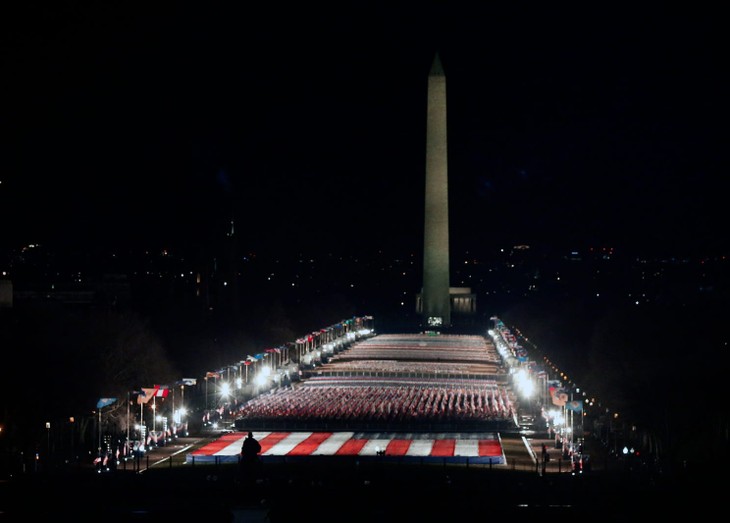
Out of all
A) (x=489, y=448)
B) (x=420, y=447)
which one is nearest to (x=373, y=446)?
(x=420, y=447)

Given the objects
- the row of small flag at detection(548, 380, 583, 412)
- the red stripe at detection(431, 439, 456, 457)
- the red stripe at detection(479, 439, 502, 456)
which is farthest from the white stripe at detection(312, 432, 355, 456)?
the row of small flag at detection(548, 380, 583, 412)

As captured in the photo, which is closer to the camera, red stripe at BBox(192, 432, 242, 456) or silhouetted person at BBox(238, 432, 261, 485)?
silhouetted person at BBox(238, 432, 261, 485)

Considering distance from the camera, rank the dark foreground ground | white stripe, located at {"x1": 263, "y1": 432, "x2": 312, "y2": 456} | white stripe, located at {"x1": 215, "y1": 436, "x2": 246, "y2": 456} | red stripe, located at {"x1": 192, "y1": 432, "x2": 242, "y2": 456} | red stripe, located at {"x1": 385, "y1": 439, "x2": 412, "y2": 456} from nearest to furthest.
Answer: the dark foreground ground, white stripe, located at {"x1": 215, "y1": 436, "x2": 246, "y2": 456}, red stripe, located at {"x1": 385, "y1": 439, "x2": 412, "y2": 456}, white stripe, located at {"x1": 263, "y1": 432, "x2": 312, "y2": 456}, red stripe, located at {"x1": 192, "y1": 432, "x2": 242, "y2": 456}

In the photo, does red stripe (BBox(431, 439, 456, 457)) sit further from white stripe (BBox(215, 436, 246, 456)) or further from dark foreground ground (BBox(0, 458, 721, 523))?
dark foreground ground (BBox(0, 458, 721, 523))

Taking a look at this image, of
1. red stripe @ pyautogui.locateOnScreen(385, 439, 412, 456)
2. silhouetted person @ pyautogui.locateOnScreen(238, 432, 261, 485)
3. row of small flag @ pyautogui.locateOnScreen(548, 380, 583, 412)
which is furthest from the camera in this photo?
row of small flag @ pyautogui.locateOnScreen(548, 380, 583, 412)

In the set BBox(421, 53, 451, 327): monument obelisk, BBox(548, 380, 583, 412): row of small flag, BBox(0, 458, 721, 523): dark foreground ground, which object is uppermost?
BBox(421, 53, 451, 327): monument obelisk

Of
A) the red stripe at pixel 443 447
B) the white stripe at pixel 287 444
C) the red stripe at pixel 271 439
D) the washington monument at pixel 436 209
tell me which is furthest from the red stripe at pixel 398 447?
the washington monument at pixel 436 209

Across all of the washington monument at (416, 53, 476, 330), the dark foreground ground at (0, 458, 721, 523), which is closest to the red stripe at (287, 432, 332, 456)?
the dark foreground ground at (0, 458, 721, 523)

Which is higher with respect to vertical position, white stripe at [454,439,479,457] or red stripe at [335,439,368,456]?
red stripe at [335,439,368,456]
